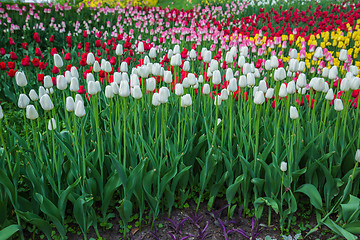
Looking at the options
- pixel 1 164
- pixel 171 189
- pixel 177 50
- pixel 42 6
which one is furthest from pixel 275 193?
pixel 42 6

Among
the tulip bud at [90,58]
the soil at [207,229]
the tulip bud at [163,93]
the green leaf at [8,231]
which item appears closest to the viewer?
the green leaf at [8,231]

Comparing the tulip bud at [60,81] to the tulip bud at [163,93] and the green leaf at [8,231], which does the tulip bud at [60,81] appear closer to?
the tulip bud at [163,93]

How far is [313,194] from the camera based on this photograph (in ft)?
8.04

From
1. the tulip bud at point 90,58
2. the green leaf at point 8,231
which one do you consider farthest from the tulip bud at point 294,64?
the green leaf at point 8,231

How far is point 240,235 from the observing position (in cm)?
251

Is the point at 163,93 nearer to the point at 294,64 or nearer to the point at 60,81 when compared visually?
the point at 60,81

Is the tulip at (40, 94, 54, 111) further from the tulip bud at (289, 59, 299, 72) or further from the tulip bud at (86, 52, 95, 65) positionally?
the tulip bud at (289, 59, 299, 72)

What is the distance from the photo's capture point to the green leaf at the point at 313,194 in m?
2.44

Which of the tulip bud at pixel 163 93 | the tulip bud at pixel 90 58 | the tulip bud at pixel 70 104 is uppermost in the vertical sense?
the tulip bud at pixel 90 58

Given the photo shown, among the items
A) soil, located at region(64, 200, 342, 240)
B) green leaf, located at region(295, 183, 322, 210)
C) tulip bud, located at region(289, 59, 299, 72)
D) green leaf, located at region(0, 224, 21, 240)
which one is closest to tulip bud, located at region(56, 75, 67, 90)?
green leaf, located at region(0, 224, 21, 240)

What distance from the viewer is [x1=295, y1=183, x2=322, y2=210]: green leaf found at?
2.44 meters

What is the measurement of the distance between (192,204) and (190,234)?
334mm

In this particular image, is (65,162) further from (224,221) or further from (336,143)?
(336,143)

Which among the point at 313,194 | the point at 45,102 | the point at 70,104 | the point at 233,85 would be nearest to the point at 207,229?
the point at 313,194
